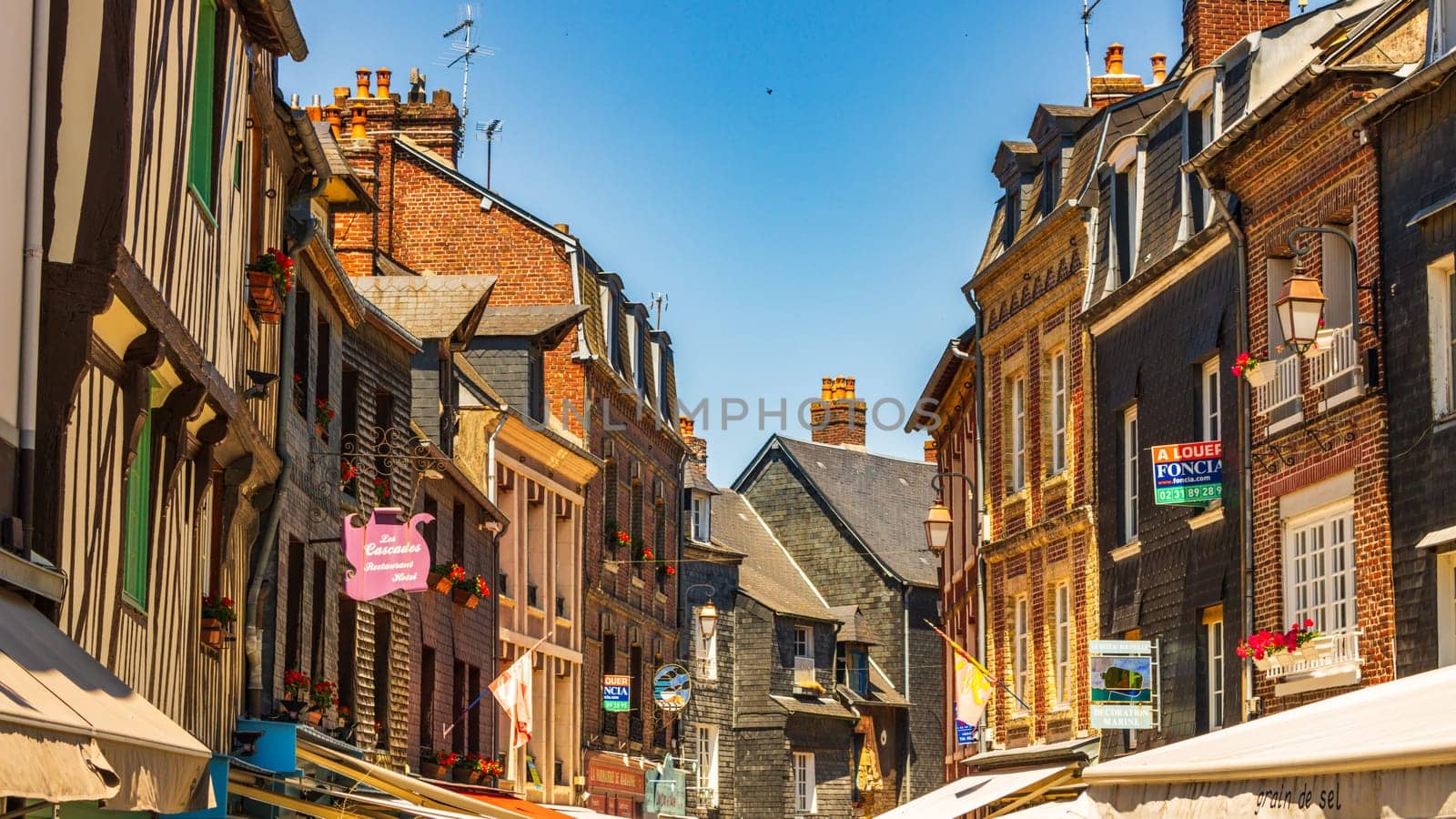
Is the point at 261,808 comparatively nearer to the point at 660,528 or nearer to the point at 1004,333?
the point at 1004,333

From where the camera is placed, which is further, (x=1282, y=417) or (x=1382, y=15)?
(x=1282, y=417)

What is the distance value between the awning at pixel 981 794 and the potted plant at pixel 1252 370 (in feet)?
13.7

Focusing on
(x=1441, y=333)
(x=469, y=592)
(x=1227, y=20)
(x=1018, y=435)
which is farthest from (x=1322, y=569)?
(x=469, y=592)

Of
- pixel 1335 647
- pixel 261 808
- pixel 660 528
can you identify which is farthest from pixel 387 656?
pixel 660 528

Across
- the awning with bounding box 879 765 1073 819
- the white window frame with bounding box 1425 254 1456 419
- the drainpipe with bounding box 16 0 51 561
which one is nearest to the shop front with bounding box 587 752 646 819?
the awning with bounding box 879 765 1073 819

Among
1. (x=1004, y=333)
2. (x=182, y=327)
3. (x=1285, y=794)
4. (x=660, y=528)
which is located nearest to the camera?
(x=1285, y=794)

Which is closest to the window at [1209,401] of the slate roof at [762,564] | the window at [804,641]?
the slate roof at [762,564]

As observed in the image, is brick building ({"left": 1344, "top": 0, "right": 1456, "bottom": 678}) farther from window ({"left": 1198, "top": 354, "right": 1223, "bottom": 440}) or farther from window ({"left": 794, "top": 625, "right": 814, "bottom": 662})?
window ({"left": 794, "top": 625, "right": 814, "bottom": 662})

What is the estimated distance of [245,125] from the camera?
48.4ft

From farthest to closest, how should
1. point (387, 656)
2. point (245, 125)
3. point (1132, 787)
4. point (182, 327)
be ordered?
1. point (387, 656)
2. point (245, 125)
3. point (182, 327)
4. point (1132, 787)

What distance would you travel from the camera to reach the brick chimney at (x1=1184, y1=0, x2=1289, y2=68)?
23656 mm

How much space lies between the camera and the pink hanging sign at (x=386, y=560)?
57.3ft

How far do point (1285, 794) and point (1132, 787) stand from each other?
1.99 m

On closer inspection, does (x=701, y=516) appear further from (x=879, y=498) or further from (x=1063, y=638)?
(x=1063, y=638)
